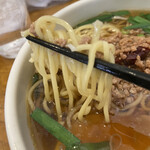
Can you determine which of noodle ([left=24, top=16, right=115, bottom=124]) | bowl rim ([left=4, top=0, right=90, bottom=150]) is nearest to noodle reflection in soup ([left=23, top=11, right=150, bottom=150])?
noodle ([left=24, top=16, right=115, bottom=124])

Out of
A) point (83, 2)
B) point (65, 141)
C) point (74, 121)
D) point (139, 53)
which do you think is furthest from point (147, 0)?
point (65, 141)

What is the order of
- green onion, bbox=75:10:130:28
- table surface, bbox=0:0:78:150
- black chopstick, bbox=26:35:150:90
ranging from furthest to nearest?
green onion, bbox=75:10:130:28
table surface, bbox=0:0:78:150
black chopstick, bbox=26:35:150:90

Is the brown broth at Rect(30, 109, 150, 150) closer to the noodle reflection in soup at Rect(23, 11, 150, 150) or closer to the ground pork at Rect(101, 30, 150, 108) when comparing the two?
the noodle reflection in soup at Rect(23, 11, 150, 150)

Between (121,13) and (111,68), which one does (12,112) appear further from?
(121,13)

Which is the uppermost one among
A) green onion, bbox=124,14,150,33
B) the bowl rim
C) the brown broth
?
green onion, bbox=124,14,150,33

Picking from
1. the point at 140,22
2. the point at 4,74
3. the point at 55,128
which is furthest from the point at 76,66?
the point at 140,22

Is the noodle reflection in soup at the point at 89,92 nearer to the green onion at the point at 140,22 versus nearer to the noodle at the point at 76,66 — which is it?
the noodle at the point at 76,66
